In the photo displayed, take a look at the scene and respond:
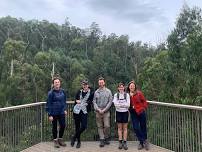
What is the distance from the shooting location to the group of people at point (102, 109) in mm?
9547

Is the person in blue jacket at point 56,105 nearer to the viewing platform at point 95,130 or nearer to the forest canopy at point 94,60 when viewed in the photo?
the viewing platform at point 95,130

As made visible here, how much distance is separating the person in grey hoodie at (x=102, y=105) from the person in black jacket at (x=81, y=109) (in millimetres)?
191

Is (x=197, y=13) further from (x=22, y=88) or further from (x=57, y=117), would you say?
(x=22, y=88)

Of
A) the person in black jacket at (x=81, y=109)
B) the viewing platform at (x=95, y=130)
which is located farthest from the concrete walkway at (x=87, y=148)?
the person in black jacket at (x=81, y=109)

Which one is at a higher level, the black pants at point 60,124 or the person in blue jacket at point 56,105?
the person in blue jacket at point 56,105

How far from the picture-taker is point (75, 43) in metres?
92.9

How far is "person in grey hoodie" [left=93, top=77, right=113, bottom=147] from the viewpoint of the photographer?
9859 millimetres

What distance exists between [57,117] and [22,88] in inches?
1909

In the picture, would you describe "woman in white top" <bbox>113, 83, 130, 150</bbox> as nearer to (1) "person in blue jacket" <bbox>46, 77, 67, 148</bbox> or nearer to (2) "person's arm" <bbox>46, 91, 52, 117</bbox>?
(1) "person in blue jacket" <bbox>46, 77, 67, 148</bbox>

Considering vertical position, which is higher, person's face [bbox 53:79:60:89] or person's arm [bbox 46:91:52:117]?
person's face [bbox 53:79:60:89]

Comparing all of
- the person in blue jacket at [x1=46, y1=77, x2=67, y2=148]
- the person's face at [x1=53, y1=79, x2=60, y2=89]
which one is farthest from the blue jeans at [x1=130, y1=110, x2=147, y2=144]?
the person's face at [x1=53, y1=79, x2=60, y2=89]

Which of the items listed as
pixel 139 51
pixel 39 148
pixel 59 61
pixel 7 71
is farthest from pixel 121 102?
pixel 139 51

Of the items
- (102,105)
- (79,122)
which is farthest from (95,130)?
(102,105)

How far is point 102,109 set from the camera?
9883 mm
